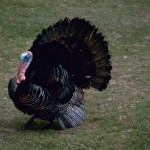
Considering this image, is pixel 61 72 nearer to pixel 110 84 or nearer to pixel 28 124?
pixel 28 124

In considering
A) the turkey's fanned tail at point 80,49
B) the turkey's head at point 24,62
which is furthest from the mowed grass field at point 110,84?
the turkey's head at point 24,62

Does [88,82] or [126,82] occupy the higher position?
[88,82]

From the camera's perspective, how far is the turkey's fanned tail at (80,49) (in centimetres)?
A: 635

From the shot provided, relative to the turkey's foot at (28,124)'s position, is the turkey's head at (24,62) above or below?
above

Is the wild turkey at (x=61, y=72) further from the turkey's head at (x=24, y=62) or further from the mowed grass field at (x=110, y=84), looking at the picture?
the mowed grass field at (x=110, y=84)

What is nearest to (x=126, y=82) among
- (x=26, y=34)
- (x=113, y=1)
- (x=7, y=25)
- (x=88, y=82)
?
(x=88, y=82)

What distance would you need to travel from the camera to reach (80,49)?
6516mm

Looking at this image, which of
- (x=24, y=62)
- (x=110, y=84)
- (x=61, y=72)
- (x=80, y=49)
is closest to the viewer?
(x=24, y=62)

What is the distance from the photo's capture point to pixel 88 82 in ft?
22.0

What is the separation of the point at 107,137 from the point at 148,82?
247 cm

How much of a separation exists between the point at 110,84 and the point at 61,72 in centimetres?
226

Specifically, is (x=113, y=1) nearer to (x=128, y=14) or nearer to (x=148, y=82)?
(x=128, y=14)

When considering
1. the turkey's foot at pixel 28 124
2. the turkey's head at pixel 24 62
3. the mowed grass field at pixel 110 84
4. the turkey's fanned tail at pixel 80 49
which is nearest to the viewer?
the mowed grass field at pixel 110 84

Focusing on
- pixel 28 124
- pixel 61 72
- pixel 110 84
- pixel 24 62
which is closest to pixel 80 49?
pixel 61 72
